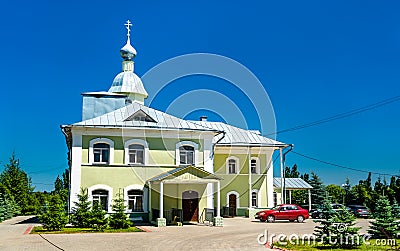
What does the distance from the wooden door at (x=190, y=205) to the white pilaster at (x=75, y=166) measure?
231 inches

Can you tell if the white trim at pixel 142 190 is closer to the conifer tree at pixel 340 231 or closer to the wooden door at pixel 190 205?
the wooden door at pixel 190 205

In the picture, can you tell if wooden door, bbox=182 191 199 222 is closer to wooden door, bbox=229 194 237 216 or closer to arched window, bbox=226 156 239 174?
wooden door, bbox=229 194 237 216

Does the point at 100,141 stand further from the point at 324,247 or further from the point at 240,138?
the point at 324,247

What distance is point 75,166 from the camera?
2464cm

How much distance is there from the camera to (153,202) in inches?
1005

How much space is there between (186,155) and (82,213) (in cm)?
732

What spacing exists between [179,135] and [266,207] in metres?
9.85

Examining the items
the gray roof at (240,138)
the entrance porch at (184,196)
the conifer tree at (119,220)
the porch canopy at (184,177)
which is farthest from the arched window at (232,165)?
the conifer tree at (119,220)

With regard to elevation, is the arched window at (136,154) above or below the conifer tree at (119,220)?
above

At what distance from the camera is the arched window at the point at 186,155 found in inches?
1056

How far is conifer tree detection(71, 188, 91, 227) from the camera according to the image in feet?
71.6

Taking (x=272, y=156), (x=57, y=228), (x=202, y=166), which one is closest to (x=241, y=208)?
(x=272, y=156)

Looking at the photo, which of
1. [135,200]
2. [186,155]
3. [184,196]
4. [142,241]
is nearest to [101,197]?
[135,200]

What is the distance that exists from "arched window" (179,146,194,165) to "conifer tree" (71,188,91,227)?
20.8 feet
